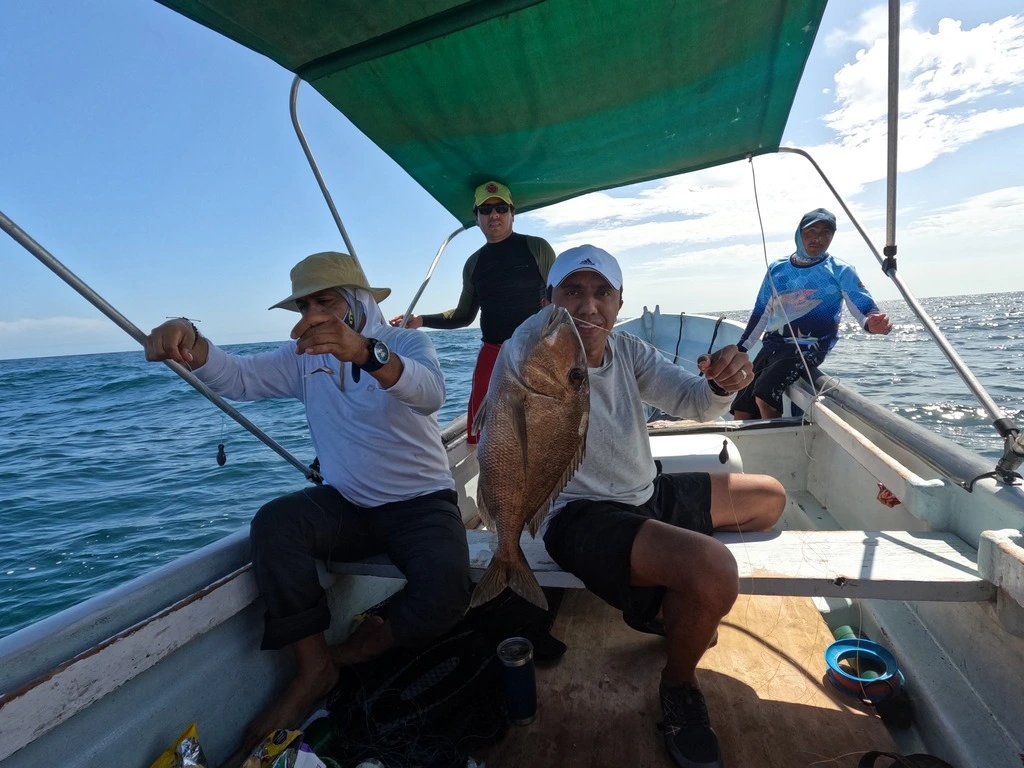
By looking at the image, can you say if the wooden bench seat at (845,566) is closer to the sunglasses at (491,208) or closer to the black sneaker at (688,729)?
the black sneaker at (688,729)

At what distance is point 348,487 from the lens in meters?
2.71

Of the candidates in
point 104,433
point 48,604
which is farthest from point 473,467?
point 104,433

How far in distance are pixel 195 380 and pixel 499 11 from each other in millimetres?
2375

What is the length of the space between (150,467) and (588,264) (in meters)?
11.4

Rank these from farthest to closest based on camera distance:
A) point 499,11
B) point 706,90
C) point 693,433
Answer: point 693,433
point 706,90
point 499,11

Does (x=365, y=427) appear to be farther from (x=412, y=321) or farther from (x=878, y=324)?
(x=878, y=324)

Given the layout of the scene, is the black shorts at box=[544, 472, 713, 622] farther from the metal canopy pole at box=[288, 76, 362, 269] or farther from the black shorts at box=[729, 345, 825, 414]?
the black shorts at box=[729, 345, 825, 414]

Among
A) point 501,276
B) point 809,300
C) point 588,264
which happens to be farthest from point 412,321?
Answer: point 809,300

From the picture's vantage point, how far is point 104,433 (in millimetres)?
14602

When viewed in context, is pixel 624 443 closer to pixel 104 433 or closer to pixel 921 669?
pixel 921 669

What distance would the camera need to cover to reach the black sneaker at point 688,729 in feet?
6.89

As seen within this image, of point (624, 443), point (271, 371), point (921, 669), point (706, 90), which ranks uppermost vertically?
point (706, 90)

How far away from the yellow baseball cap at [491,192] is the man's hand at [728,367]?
2665 millimetres

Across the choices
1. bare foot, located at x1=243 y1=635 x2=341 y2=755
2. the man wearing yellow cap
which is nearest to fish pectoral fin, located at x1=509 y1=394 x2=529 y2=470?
bare foot, located at x1=243 y1=635 x2=341 y2=755
